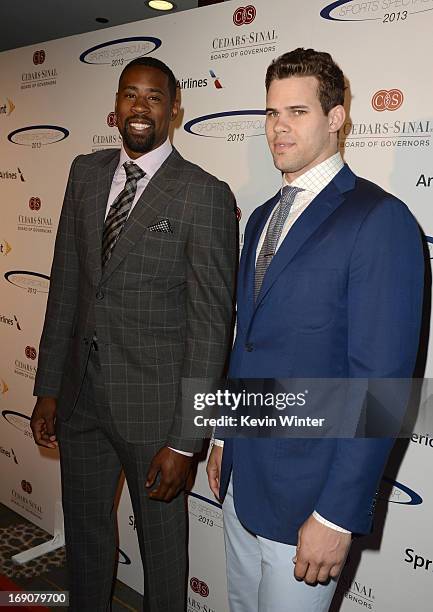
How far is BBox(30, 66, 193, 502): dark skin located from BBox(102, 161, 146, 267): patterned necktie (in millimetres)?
62

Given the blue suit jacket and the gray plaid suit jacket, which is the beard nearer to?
the gray plaid suit jacket

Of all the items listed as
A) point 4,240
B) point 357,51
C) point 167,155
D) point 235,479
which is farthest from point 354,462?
point 4,240

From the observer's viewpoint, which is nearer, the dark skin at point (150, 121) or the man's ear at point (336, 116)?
the man's ear at point (336, 116)

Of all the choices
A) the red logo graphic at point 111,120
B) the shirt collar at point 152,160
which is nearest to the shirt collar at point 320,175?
the shirt collar at point 152,160

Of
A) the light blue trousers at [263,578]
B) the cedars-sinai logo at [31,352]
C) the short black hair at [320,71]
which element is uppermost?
the short black hair at [320,71]

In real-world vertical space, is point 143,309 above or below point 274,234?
below

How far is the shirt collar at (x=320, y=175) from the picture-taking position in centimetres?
145

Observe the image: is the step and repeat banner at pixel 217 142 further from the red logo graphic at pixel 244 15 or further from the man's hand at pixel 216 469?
the man's hand at pixel 216 469

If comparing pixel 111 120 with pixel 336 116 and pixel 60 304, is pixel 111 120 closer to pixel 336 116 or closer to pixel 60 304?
pixel 60 304

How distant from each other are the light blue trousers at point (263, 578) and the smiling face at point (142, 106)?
3.69ft

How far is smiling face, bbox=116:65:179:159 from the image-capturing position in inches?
72.1

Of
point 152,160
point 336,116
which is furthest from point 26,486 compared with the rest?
point 336,116

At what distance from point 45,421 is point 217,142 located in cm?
127

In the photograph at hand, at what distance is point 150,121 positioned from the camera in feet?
6.04
